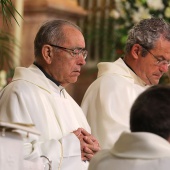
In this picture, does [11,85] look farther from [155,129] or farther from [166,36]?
[155,129]

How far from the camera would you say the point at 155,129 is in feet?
12.4

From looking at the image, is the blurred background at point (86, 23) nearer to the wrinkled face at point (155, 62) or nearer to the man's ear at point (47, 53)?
the wrinkled face at point (155, 62)

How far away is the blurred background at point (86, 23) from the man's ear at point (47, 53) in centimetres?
236

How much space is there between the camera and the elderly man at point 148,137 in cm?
375

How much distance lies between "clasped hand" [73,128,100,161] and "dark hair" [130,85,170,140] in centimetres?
194

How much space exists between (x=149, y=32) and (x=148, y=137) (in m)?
3.43

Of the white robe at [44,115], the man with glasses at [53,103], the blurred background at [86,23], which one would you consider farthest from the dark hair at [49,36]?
the blurred background at [86,23]

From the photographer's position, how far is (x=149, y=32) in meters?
7.09

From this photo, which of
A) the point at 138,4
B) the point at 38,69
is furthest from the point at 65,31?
the point at 138,4

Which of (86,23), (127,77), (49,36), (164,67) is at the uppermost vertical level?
(49,36)

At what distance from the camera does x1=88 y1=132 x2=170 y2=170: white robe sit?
375 cm

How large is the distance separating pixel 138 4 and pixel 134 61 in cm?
241

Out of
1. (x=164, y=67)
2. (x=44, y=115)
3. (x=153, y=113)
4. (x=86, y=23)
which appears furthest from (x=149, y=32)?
(x=86, y=23)

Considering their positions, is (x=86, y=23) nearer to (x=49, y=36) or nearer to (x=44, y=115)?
(x=49, y=36)
